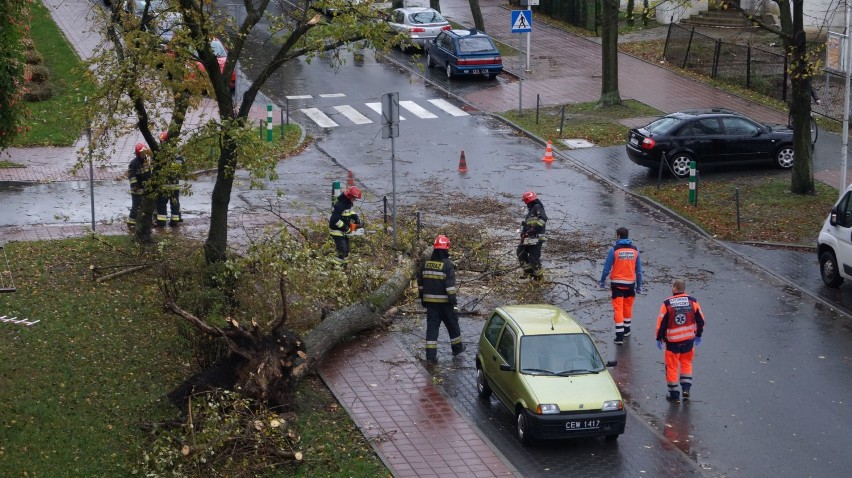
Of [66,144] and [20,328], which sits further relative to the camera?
[66,144]

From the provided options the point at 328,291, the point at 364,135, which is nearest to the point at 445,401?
the point at 328,291

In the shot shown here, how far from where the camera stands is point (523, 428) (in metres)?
12.5

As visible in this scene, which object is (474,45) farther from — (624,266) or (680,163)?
(624,266)

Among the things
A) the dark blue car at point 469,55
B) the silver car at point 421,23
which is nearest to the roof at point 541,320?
the dark blue car at point 469,55

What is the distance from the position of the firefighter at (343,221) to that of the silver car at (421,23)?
2096cm

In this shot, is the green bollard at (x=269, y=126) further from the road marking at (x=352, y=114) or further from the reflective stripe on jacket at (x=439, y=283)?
the reflective stripe on jacket at (x=439, y=283)

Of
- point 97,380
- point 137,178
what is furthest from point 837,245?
point 137,178

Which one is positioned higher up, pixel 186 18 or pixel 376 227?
pixel 186 18

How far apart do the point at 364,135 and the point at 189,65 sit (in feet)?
40.8

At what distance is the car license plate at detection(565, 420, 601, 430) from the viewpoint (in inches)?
480

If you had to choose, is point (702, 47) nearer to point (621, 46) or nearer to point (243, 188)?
point (621, 46)

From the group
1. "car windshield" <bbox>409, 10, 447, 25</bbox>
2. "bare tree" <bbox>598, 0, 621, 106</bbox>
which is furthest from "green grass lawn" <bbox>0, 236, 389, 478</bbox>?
"car windshield" <bbox>409, 10, 447, 25</bbox>

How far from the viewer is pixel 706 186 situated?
24406 millimetres

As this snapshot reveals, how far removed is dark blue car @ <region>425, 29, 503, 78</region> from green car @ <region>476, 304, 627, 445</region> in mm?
21887
